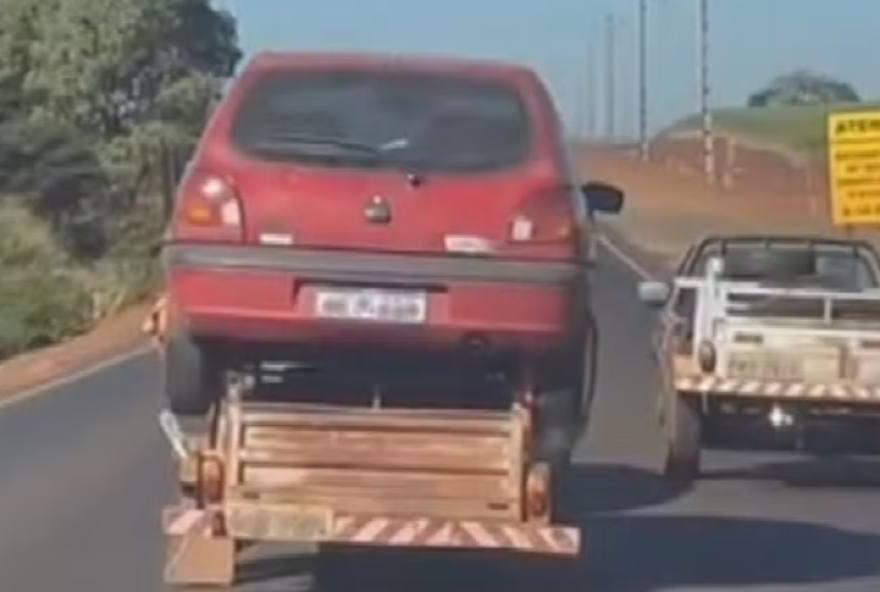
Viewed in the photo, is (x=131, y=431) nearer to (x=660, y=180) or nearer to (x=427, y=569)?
(x=427, y=569)

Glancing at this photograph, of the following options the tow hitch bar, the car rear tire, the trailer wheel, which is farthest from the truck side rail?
the tow hitch bar

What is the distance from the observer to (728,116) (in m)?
164

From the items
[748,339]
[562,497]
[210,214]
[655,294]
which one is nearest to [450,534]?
[210,214]

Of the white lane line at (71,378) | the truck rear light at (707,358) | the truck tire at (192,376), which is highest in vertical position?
the truck tire at (192,376)

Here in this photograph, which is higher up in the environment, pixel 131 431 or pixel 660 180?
pixel 131 431

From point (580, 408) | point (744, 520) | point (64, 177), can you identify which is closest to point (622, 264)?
point (64, 177)

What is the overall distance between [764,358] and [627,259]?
120 feet

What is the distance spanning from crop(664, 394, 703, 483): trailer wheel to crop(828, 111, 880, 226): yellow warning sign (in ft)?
50.0

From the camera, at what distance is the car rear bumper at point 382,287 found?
12219 millimetres

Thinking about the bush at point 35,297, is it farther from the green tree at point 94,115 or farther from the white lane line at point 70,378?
the white lane line at point 70,378

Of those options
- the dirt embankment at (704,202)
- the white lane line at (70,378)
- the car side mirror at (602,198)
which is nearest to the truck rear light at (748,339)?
the car side mirror at (602,198)

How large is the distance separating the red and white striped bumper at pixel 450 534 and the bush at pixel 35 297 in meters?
27.1

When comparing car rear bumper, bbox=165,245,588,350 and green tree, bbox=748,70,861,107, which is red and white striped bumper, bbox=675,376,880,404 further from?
green tree, bbox=748,70,861,107

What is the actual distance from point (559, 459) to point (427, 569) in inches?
48.1
